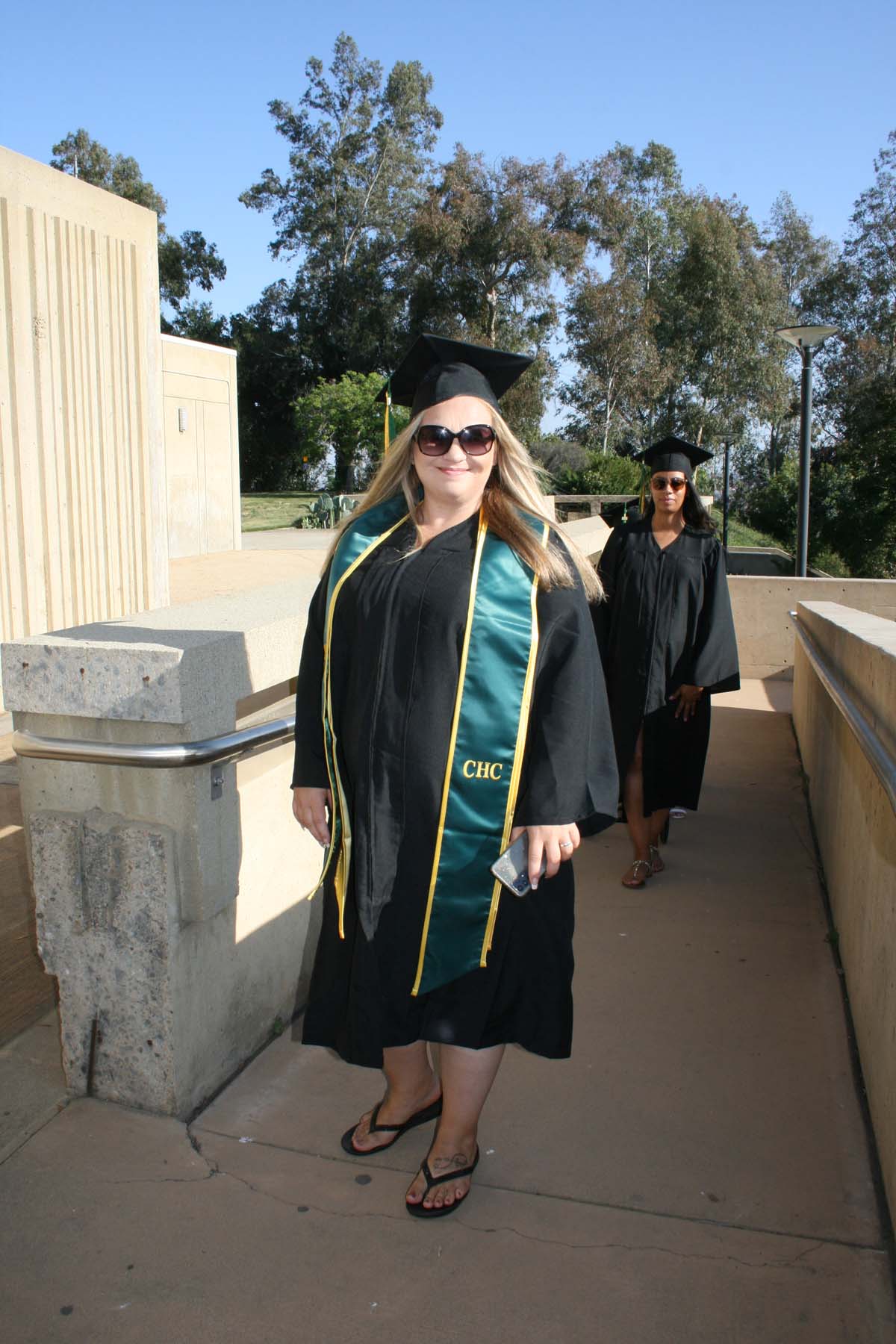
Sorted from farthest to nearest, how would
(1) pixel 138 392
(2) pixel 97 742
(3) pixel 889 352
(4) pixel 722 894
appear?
(3) pixel 889 352 < (1) pixel 138 392 < (4) pixel 722 894 < (2) pixel 97 742

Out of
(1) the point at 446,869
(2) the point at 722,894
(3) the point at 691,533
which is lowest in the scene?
(2) the point at 722,894

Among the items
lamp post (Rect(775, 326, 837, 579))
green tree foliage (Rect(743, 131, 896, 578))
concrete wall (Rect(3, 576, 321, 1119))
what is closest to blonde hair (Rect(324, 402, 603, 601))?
concrete wall (Rect(3, 576, 321, 1119))

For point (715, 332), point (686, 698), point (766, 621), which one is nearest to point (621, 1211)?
point (686, 698)

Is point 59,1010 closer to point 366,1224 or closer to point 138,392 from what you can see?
point 366,1224

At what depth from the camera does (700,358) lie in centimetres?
4631

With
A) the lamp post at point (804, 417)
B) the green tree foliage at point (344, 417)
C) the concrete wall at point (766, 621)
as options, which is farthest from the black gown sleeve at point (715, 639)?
the green tree foliage at point (344, 417)

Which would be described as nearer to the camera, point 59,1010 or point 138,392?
point 59,1010

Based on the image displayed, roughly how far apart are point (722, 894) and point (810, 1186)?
81.3 inches

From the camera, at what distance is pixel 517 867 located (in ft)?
7.59

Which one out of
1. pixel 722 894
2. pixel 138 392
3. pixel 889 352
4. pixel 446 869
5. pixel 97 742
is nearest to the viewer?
pixel 446 869

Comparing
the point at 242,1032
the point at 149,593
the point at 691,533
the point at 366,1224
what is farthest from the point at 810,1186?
the point at 149,593

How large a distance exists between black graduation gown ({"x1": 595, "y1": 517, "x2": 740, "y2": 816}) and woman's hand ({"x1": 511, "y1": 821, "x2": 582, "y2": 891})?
2.44 metres

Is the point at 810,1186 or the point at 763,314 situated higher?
the point at 763,314

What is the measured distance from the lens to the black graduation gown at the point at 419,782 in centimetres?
229
